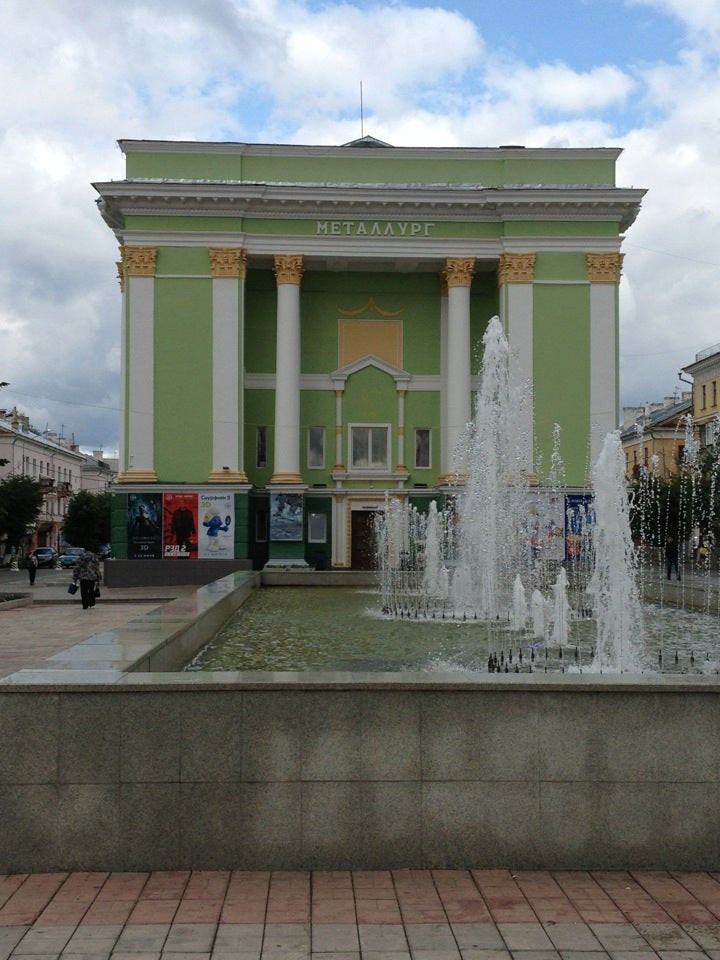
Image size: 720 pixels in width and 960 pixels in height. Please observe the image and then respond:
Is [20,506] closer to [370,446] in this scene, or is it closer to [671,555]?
[370,446]

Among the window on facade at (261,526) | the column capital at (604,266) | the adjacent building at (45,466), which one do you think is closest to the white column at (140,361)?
the window on facade at (261,526)

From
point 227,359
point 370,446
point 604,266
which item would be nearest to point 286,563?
point 370,446

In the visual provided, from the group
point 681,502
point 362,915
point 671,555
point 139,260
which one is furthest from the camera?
point 681,502

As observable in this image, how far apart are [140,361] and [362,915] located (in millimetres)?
28403

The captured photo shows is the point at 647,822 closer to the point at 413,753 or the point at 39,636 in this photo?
the point at 413,753

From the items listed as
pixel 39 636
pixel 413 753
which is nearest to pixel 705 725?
pixel 413 753

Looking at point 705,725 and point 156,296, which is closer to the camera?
point 705,725

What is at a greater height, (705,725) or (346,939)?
(705,725)

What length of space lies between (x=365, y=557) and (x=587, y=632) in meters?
20.1

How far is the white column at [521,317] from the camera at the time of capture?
103 feet

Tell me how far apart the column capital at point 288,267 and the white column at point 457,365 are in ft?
15.9

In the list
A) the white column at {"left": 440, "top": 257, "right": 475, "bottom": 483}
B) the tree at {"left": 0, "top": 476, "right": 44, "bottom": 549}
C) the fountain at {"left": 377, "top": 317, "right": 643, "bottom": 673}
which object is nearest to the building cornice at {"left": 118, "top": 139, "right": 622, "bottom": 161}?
the white column at {"left": 440, "top": 257, "right": 475, "bottom": 483}

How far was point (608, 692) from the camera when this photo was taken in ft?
16.6

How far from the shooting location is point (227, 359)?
103 ft
